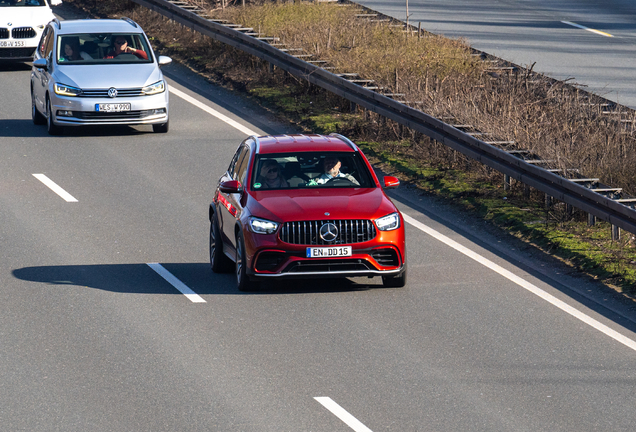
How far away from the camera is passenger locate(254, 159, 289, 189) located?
12.2m

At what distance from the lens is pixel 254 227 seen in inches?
455

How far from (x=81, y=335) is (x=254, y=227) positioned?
2.12 m

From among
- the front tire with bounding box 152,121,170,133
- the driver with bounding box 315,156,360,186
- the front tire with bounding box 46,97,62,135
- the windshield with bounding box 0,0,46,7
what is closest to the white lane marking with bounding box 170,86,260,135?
the front tire with bounding box 152,121,170,133

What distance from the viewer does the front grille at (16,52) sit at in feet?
86.7

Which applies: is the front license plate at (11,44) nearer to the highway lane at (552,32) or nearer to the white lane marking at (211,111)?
the white lane marking at (211,111)

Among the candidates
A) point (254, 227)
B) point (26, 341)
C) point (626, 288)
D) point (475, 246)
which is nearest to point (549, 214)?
point (475, 246)

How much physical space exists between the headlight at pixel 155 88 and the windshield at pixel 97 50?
2.96 ft

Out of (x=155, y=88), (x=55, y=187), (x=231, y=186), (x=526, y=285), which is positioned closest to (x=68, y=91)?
(x=155, y=88)

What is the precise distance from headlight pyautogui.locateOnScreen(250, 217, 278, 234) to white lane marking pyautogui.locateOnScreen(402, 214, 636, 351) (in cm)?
259

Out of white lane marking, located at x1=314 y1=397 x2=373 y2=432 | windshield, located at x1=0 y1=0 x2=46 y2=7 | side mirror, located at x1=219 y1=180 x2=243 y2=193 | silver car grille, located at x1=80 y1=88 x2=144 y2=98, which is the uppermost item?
side mirror, located at x1=219 y1=180 x2=243 y2=193

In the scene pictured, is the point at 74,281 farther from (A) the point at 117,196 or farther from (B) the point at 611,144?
(B) the point at 611,144

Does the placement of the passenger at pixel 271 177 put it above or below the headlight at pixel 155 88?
above

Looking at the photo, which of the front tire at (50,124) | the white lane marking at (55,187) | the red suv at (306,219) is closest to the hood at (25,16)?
the front tire at (50,124)

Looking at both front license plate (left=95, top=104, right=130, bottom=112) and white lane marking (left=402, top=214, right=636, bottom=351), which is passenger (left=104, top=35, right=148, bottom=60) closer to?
front license plate (left=95, top=104, right=130, bottom=112)
